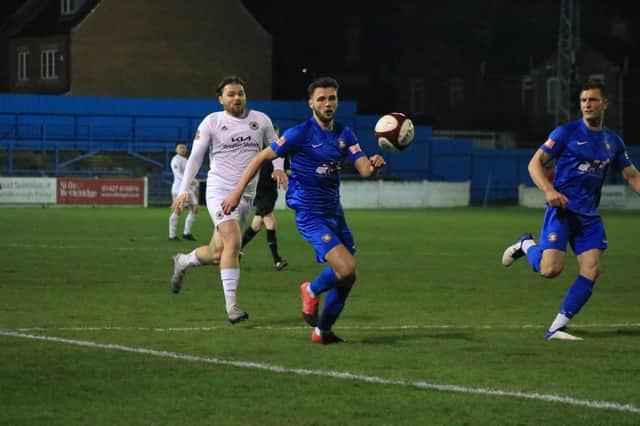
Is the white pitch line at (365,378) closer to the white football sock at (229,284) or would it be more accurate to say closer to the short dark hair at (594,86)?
the white football sock at (229,284)

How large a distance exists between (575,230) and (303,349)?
271 cm

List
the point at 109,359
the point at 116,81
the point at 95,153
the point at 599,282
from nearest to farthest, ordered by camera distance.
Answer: the point at 109,359 < the point at 599,282 < the point at 95,153 < the point at 116,81

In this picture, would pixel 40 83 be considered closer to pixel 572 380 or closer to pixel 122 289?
pixel 122 289

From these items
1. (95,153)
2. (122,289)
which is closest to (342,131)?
(122,289)

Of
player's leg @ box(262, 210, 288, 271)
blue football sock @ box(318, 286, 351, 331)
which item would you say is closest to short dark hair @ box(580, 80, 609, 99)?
blue football sock @ box(318, 286, 351, 331)

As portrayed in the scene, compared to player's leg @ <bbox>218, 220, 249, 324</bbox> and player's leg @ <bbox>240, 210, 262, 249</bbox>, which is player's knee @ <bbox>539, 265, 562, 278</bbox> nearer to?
player's leg @ <bbox>218, 220, 249, 324</bbox>

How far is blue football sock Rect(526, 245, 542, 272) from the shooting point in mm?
11705

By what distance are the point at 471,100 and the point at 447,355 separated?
258ft

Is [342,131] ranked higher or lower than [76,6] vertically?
lower

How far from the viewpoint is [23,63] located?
70.2 meters

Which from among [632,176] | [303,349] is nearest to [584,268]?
[632,176]

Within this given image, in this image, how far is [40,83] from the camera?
6850 centimetres

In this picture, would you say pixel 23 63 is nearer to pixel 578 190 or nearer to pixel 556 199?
pixel 578 190

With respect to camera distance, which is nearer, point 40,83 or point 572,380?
point 572,380
